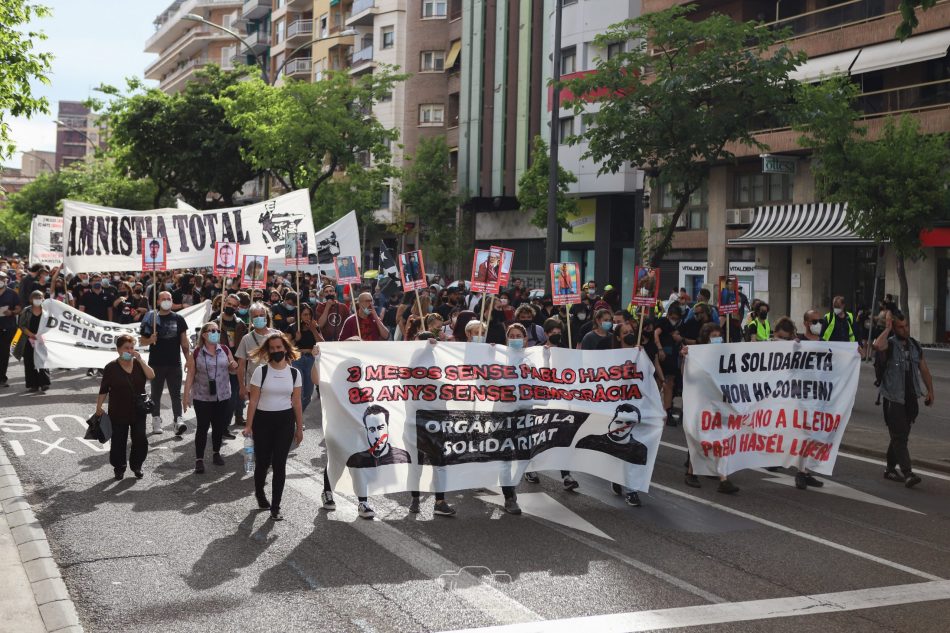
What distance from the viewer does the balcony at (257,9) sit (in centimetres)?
7950

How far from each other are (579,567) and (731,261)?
30.7 metres

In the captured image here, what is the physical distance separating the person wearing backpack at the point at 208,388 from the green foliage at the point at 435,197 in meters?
38.2

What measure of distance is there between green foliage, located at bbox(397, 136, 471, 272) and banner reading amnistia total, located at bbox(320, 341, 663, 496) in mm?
39817

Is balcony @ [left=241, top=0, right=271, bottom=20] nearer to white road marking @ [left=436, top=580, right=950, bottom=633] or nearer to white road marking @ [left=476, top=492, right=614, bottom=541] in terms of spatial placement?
white road marking @ [left=476, top=492, right=614, bottom=541]

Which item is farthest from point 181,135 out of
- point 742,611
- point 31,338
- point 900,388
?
point 742,611

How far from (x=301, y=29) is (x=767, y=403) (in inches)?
2555

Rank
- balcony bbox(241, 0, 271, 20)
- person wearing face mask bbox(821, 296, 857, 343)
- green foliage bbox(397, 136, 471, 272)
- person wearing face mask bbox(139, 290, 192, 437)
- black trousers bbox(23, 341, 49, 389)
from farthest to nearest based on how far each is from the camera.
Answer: balcony bbox(241, 0, 271, 20), green foliage bbox(397, 136, 471, 272), person wearing face mask bbox(821, 296, 857, 343), black trousers bbox(23, 341, 49, 389), person wearing face mask bbox(139, 290, 192, 437)

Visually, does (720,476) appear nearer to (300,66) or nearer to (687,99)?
(687,99)

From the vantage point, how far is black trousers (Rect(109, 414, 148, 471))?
35.6ft

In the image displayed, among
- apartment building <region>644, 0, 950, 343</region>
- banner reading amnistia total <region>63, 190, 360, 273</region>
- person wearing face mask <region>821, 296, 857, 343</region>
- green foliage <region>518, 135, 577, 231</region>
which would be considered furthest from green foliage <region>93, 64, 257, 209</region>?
person wearing face mask <region>821, 296, 857, 343</region>

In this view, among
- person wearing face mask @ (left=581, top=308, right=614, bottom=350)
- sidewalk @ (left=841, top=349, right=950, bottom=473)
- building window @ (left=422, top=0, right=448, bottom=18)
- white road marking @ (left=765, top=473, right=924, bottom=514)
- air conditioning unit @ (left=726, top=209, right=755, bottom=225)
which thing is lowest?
white road marking @ (left=765, top=473, right=924, bottom=514)

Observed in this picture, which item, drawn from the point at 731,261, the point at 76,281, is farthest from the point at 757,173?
the point at 76,281

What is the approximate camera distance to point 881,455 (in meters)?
13.4

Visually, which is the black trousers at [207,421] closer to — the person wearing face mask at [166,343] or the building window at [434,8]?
the person wearing face mask at [166,343]
